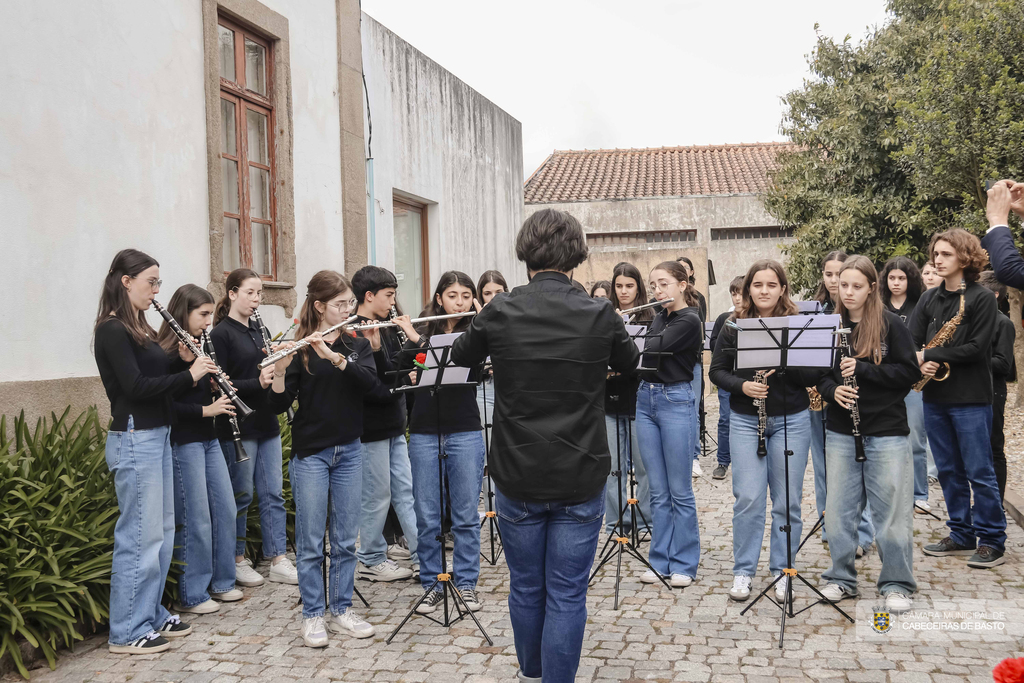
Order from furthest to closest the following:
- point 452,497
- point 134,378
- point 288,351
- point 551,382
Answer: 1. point 452,497
2. point 288,351
3. point 134,378
4. point 551,382

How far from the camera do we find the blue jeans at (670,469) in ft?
17.7

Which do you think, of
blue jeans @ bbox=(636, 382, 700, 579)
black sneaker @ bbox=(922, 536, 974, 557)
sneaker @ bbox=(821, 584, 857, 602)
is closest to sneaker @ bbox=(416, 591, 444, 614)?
blue jeans @ bbox=(636, 382, 700, 579)

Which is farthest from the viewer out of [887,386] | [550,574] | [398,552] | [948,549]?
[398,552]

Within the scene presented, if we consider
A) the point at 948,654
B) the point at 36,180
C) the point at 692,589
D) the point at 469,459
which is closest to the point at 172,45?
the point at 36,180

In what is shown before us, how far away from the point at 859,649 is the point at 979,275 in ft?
9.43

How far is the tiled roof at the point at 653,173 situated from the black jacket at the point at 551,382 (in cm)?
1993

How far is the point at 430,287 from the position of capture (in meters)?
12.2

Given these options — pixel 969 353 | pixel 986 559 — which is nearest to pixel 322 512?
pixel 969 353

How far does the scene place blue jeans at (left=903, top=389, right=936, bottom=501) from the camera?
671 cm

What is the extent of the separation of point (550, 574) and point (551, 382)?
0.77 metres

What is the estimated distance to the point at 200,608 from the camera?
16.8 ft

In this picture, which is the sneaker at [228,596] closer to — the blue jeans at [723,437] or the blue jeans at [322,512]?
the blue jeans at [322,512]

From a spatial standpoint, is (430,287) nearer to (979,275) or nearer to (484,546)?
(484,546)

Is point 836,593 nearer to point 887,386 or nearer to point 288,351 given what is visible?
point 887,386
